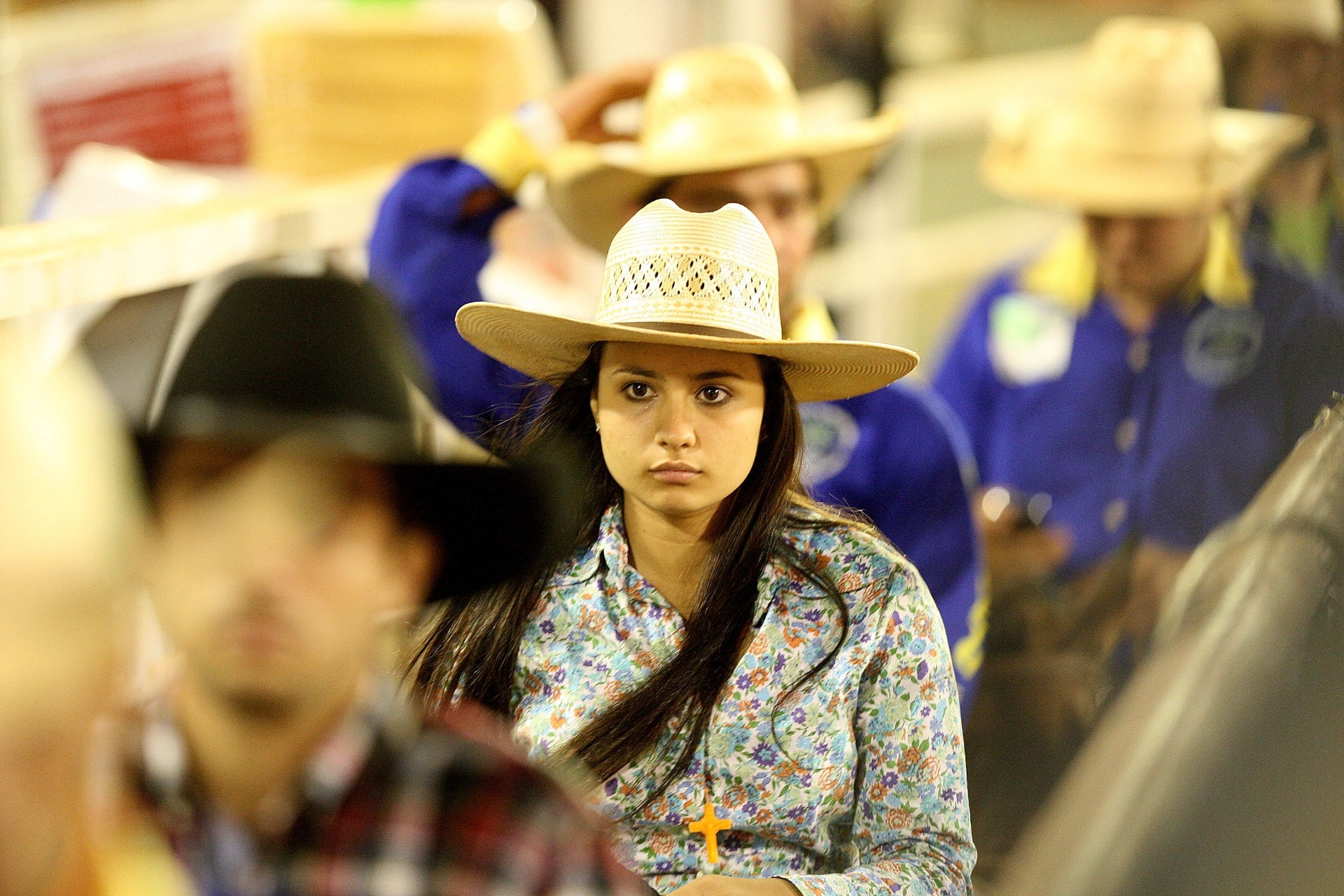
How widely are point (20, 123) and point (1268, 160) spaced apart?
2.45 m

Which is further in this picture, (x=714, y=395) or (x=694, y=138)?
(x=694, y=138)

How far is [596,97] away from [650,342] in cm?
81

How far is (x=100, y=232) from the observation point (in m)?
1.35

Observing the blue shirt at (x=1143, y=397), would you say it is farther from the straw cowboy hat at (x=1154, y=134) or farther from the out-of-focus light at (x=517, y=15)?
the out-of-focus light at (x=517, y=15)

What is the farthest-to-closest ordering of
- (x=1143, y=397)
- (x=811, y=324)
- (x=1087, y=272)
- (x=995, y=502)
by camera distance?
(x=1087, y=272) < (x=995, y=502) < (x=1143, y=397) < (x=811, y=324)

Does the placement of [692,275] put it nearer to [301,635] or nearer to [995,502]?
[301,635]

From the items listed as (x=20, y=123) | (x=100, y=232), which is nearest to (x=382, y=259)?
(x=100, y=232)

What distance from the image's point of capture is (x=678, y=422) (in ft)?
2.64

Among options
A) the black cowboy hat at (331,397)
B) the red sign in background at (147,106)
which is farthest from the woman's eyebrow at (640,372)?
the red sign in background at (147,106)

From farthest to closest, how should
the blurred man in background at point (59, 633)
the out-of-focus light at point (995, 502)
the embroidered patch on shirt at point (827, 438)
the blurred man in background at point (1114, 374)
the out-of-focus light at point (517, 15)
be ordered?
the out-of-focus light at point (517, 15), the out-of-focus light at point (995, 502), the blurred man in background at point (1114, 374), the embroidered patch on shirt at point (827, 438), the blurred man in background at point (59, 633)

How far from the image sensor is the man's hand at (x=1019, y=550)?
1.92 meters


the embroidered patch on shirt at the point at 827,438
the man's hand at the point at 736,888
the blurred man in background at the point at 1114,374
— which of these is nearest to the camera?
the man's hand at the point at 736,888

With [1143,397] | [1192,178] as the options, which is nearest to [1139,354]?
[1143,397]

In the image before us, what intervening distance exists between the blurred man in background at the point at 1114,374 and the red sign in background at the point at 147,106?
5.37 ft
